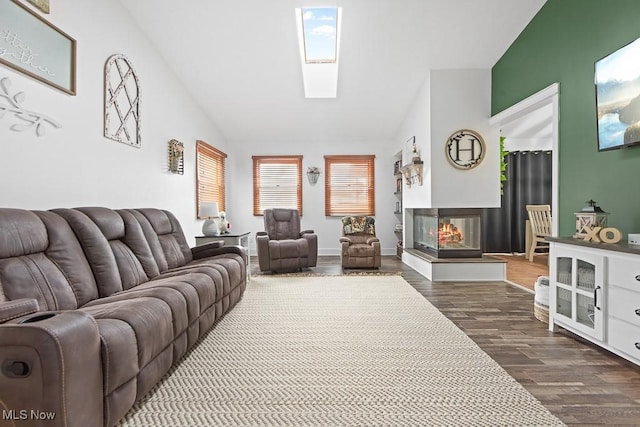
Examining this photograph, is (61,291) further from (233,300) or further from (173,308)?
(233,300)

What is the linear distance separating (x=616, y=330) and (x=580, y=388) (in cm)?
59

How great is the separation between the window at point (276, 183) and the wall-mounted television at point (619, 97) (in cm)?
520

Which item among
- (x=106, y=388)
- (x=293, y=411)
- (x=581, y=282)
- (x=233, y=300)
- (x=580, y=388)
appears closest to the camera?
(x=106, y=388)

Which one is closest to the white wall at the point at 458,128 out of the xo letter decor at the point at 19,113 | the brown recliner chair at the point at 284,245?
the brown recliner chair at the point at 284,245

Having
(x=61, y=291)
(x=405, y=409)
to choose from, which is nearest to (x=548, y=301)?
(x=405, y=409)

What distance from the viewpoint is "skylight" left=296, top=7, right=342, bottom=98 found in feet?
14.4

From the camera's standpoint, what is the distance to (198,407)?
68.7 inches

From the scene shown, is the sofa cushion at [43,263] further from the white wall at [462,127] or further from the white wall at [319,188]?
the white wall at [319,188]

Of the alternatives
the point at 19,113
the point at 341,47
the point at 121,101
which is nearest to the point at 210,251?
the point at 121,101

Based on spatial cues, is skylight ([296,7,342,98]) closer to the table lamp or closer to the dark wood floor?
the table lamp

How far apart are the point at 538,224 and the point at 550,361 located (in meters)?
4.86

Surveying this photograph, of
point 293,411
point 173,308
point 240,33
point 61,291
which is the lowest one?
point 293,411

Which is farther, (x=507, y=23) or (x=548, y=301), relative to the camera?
(x=507, y=23)

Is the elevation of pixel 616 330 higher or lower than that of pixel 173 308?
lower
